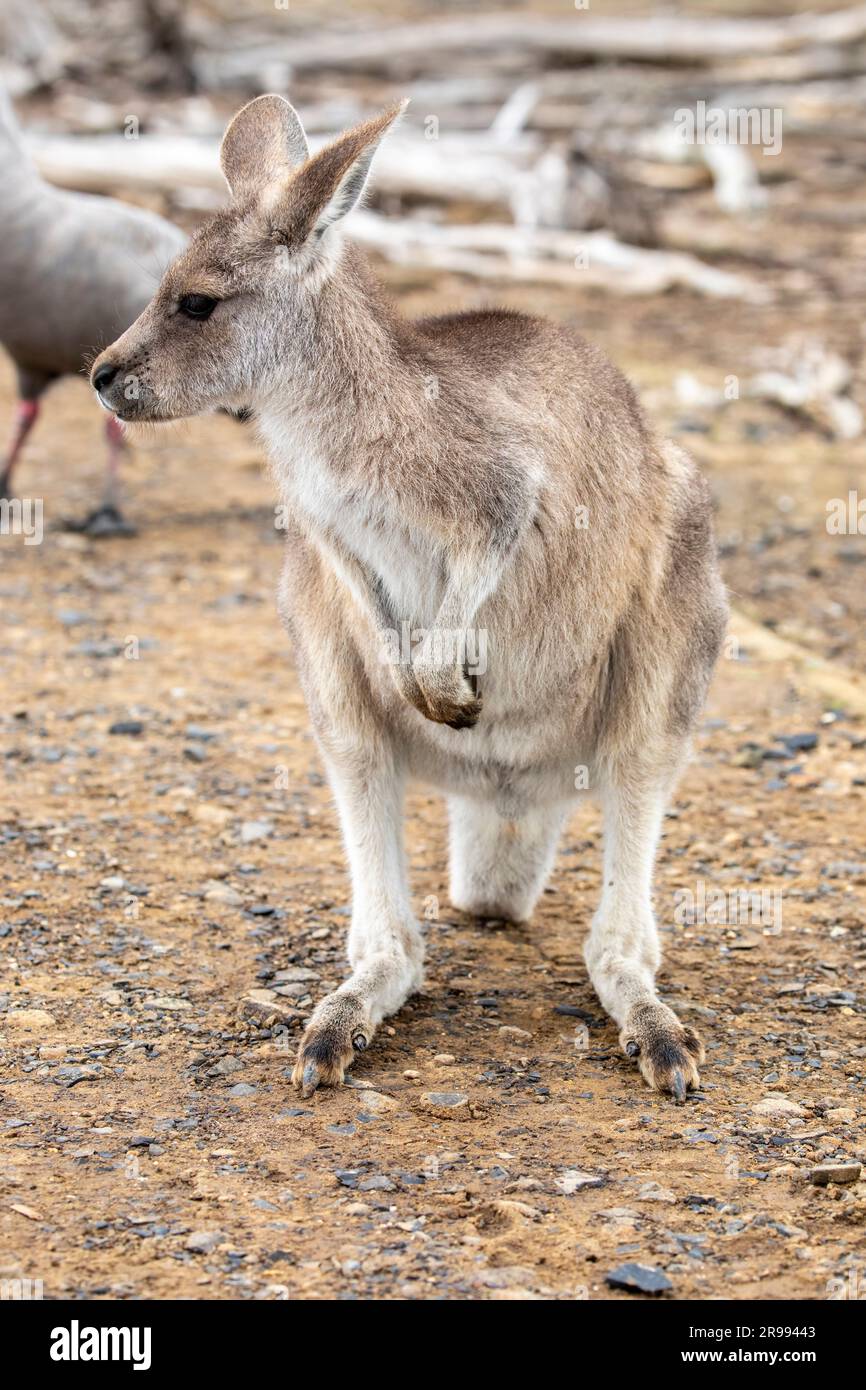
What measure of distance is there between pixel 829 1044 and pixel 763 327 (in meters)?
6.54

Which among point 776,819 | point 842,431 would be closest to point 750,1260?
point 776,819

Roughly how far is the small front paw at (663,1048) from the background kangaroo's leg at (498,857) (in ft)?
1.62

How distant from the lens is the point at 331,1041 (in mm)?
3068

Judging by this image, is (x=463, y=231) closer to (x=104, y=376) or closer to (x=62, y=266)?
(x=62, y=266)

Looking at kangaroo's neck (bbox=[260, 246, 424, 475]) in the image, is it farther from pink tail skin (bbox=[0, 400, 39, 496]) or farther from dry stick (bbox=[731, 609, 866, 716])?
pink tail skin (bbox=[0, 400, 39, 496])

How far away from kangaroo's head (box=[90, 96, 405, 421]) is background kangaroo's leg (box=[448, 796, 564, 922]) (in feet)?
3.06

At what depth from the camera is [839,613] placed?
19.8 feet

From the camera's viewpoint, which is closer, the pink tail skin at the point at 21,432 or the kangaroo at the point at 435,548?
the kangaroo at the point at 435,548

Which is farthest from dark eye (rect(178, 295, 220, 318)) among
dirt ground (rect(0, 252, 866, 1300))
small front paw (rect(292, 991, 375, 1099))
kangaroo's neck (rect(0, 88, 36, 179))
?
kangaroo's neck (rect(0, 88, 36, 179))

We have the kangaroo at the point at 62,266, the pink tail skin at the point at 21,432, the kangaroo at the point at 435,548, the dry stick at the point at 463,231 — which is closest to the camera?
the kangaroo at the point at 435,548

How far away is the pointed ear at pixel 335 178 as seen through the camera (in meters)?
2.93

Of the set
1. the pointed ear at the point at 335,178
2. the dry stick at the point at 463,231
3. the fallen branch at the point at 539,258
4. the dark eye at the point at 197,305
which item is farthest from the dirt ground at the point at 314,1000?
the fallen branch at the point at 539,258

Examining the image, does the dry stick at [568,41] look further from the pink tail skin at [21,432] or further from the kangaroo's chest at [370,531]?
the kangaroo's chest at [370,531]

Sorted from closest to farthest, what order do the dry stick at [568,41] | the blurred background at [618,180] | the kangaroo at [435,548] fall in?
the kangaroo at [435,548] < the blurred background at [618,180] < the dry stick at [568,41]
